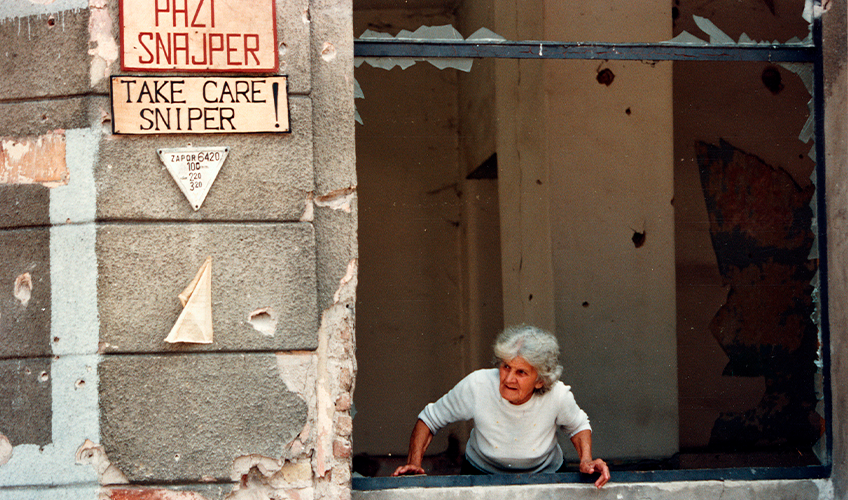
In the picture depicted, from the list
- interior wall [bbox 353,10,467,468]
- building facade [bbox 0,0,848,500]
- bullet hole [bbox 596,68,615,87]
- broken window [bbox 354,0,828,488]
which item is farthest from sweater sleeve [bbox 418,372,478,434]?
interior wall [bbox 353,10,467,468]

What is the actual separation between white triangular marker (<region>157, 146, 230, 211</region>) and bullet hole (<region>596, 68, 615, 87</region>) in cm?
358

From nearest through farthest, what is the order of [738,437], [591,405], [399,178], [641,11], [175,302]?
1. [175,302]
2. [641,11]
3. [591,405]
4. [738,437]
5. [399,178]

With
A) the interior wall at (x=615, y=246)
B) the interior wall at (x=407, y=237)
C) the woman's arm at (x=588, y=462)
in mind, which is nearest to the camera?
the woman's arm at (x=588, y=462)

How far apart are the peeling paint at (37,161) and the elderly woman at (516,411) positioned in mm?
1768

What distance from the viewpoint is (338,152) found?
2818 mm

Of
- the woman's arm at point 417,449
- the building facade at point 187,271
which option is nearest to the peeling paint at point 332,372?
the building facade at point 187,271

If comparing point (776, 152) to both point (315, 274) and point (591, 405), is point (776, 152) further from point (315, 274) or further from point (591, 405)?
point (315, 274)

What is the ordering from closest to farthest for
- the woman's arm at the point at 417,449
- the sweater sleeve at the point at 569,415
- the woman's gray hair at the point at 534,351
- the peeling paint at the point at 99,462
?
the peeling paint at the point at 99,462 → the woman's arm at the point at 417,449 → the woman's gray hair at the point at 534,351 → the sweater sleeve at the point at 569,415

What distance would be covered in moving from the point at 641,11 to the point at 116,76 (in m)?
3.72

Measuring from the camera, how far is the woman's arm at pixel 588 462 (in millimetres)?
2953

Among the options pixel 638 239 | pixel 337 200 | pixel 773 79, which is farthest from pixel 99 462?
pixel 773 79

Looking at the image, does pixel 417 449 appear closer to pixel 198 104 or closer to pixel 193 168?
pixel 193 168

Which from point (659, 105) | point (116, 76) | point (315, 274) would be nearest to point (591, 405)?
point (659, 105)

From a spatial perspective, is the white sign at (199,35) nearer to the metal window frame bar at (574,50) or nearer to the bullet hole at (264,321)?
the metal window frame bar at (574,50)
